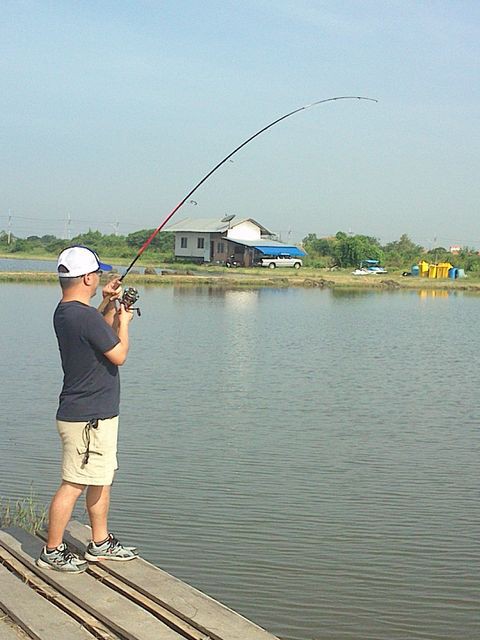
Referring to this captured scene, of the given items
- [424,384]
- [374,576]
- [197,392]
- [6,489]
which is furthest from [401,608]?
[424,384]

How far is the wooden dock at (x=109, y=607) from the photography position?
11.9 ft

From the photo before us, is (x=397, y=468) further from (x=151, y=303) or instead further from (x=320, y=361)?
(x=151, y=303)

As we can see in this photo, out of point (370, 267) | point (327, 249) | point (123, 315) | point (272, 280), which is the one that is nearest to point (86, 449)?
point (123, 315)

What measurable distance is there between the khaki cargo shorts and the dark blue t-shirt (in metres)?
0.04

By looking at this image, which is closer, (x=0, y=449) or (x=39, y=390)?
(x=0, y=449)

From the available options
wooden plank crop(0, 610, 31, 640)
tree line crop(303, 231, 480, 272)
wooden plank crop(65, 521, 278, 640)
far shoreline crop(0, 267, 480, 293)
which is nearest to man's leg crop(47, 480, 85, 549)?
wooden plank crop(65, 521, 278, 640)

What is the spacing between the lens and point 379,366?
17141 mm

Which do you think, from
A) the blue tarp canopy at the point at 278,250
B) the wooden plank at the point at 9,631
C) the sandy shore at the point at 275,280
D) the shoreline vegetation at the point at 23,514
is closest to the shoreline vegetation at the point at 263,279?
the sandy shore at the point at 275,280

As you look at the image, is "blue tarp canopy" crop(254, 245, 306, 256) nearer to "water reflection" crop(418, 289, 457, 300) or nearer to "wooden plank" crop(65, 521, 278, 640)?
"water reflection" crop(418, 289, 457, 300)

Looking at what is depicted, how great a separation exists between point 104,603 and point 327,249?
71.6 m

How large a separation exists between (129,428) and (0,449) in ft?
5.54

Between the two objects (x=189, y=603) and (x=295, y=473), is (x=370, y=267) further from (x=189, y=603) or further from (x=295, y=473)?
(x=189, y=603)

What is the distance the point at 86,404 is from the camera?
4418 millimetres

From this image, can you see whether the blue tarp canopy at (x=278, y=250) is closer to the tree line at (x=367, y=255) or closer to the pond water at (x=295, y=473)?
the tree line at (x=367, y=255)
